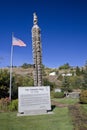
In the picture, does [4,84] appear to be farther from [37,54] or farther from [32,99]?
[32,99]

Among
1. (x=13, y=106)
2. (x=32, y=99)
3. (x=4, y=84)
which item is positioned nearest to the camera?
(x=32, y=99)

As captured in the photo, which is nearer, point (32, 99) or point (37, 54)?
point (32, 99)

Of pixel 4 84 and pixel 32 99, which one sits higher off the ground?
pixel 4 84

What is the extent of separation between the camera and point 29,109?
54.0ft

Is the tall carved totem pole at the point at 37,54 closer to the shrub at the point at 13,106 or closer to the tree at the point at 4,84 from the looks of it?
the shrub at the point at 13,106

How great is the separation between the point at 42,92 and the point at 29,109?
5.11ft

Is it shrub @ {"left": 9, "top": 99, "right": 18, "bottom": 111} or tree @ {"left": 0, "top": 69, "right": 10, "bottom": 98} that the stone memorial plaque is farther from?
tree @ {"left": 0, "top": 69, "right": 10, "bottom": 98}

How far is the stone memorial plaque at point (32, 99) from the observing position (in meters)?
16.4

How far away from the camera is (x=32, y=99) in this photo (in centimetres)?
1666

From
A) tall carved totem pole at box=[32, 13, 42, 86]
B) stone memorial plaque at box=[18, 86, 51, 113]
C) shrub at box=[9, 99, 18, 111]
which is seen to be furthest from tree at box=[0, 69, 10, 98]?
stone memorial plaque at box=[18, 86, 51, 113]

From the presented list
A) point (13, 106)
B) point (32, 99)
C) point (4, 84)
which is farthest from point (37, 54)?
point (4, 84)

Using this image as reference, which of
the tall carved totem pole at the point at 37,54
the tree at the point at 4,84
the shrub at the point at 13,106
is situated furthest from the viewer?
the tree at the point at 4,84

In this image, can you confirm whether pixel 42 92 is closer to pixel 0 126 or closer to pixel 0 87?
pixel 0 126

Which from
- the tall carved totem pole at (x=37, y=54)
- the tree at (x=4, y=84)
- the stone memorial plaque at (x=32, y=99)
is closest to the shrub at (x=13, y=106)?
the stone memorial plaque at (x=32, y=99)
